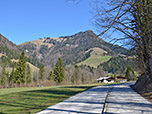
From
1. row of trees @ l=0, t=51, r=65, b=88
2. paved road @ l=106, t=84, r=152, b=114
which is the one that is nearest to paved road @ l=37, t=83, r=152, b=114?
paved road @ l=106, t=84, r=152, b=114

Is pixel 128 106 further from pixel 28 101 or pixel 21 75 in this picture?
pixel 21 75

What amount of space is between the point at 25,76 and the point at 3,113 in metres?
58.7

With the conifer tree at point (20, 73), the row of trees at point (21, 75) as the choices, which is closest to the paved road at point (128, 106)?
the row of trees at point (21, 75)

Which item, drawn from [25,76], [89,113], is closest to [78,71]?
[25,76]

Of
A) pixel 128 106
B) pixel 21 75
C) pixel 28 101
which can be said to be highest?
pixel 21 75

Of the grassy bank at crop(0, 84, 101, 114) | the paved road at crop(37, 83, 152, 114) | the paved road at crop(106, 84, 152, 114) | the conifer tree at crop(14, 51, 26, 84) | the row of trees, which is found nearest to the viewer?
the paved road at crop(106, 84, 152, 114)

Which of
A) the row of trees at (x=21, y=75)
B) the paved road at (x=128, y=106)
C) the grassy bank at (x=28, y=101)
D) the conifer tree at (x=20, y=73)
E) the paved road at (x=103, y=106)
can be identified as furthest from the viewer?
the row of trees at (x=21, y=75)

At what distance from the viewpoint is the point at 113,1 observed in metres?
9.28

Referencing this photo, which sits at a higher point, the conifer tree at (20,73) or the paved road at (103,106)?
the conifer tree at (20,73)

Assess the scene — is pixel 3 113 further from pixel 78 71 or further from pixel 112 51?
pixel 78 71

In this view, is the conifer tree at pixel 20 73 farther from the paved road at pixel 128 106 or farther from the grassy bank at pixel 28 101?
the paved road at pixel 128 106

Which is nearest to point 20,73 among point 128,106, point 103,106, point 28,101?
point 28,101

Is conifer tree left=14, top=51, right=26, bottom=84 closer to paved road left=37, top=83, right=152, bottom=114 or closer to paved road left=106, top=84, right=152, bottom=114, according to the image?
paved road left=37, top=83, right=152, bottom=114

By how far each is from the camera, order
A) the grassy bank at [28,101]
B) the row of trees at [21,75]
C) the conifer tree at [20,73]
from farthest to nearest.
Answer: the row of trees at [21,75], the conifer tree at [20,73], the grassy bank at [28,101]
